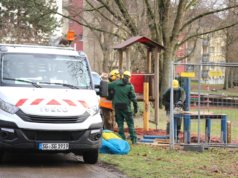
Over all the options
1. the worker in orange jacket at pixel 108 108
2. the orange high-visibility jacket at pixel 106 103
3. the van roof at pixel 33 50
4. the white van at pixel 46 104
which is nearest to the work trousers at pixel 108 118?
the worker in orange jacket at pixel 108 108

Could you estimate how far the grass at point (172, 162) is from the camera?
10.3 meters

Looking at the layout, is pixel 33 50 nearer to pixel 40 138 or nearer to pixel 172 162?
pixel 40 138

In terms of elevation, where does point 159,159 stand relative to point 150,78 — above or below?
below

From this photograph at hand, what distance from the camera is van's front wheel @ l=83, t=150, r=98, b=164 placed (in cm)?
1130

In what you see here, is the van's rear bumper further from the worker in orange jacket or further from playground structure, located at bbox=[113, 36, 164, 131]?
playground structure, located at bbox=[113, 36, 164, 131]

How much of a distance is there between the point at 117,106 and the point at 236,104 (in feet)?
9.32

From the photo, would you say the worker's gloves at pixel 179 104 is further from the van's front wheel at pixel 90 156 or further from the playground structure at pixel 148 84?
the van's front wheel at pixel 90 156

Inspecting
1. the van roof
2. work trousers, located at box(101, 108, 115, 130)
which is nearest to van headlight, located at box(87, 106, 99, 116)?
the van roof

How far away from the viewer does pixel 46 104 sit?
10.6 m

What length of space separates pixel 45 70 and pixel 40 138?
5.47ft

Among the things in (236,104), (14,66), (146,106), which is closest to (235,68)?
(236,104)

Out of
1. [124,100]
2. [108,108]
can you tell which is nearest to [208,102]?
[124,100]

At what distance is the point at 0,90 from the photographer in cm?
1073

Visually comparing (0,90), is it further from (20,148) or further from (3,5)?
(3,5)
